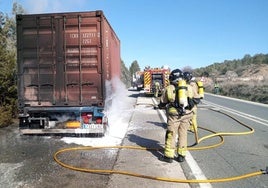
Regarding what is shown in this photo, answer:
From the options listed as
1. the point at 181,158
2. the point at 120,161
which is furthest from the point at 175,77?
the point at 120,161

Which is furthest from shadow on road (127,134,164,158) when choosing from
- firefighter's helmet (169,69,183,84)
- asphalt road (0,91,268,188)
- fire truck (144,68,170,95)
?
fire truck (144,68,170,95)

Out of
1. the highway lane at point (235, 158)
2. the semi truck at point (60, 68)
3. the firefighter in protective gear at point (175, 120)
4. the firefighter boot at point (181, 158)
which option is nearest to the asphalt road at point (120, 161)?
the highway lane at point (235, 158)

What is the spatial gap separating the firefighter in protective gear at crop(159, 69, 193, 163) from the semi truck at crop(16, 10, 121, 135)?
9.30 feet

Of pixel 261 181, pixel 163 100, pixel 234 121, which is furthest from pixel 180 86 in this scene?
pixel 234 121

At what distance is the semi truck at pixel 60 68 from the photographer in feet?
31.3

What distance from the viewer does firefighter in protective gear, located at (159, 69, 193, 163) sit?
6.93 m

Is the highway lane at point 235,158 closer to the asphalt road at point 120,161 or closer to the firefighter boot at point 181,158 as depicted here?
the asphalt road at point 120,161

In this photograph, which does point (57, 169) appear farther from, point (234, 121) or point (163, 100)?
point (234, 121)

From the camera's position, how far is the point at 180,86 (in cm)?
693

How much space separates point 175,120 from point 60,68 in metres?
3.92

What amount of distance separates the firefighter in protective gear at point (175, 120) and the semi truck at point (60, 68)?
2.83 meters

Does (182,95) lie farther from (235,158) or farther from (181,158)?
(235,158)

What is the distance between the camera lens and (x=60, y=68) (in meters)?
9.62

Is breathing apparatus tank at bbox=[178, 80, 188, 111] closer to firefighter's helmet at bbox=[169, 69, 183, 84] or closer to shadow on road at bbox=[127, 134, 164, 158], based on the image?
firefighter's helmet at bbox=[169, 69, 183, 84]
